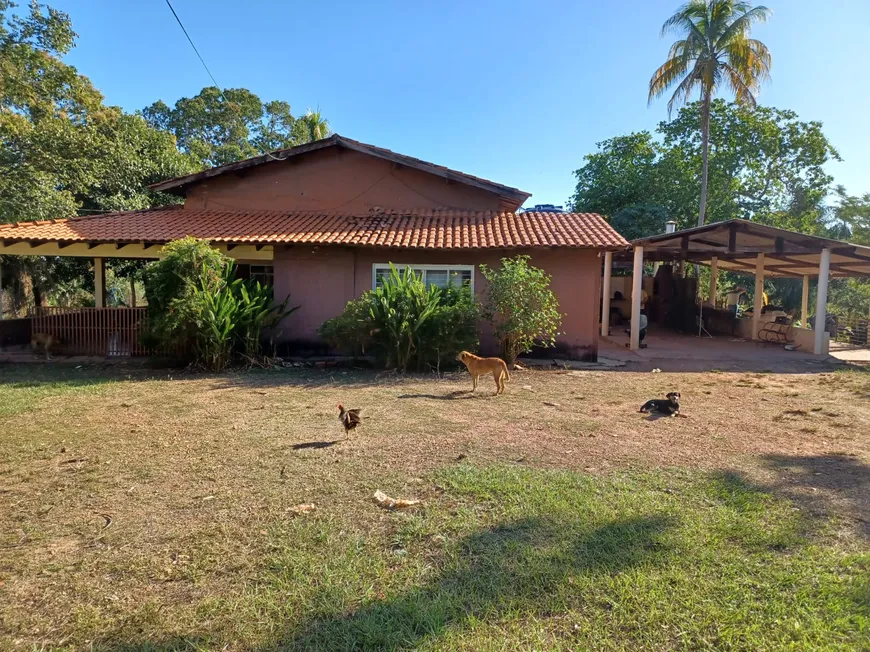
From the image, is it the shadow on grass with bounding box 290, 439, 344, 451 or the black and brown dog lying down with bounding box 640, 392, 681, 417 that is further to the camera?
the black and brown dog lying down with bounding box 640, 392, 681, 417

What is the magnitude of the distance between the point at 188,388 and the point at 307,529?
5881 millimetres

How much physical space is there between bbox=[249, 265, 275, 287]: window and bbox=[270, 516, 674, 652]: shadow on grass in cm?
1085

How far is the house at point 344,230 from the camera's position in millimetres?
11281

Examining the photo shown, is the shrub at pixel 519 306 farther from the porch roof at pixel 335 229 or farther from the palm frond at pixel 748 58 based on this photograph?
the palm frond at pixel 748 58

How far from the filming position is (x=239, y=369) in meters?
10.0

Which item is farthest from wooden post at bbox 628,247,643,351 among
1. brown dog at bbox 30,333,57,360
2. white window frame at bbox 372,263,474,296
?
brown dog at bbox 30,333,57,360

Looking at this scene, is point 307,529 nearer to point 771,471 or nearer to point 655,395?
Answer: point 771,471

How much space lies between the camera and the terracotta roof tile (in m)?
11.0

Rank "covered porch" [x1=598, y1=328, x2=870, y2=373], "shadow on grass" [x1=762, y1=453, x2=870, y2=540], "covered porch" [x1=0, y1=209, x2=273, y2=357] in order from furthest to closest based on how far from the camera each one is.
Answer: "covered porch" [x1=598, y1=328, x2=870, y2=373], "covered porch" [x1=0, y1=209, x2=273, y2=357], "shadow on grass" [x1=762, y1=453, x2=870, y2=540]

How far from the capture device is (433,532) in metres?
3.32

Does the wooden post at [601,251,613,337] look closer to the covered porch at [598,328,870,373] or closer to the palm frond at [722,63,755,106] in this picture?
the covered porch at [598,328,870,373]

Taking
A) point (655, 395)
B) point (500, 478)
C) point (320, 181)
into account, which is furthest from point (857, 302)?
point (500, 478)

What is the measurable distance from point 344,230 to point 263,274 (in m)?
2.60

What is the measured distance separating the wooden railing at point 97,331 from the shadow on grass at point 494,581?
1094cm
